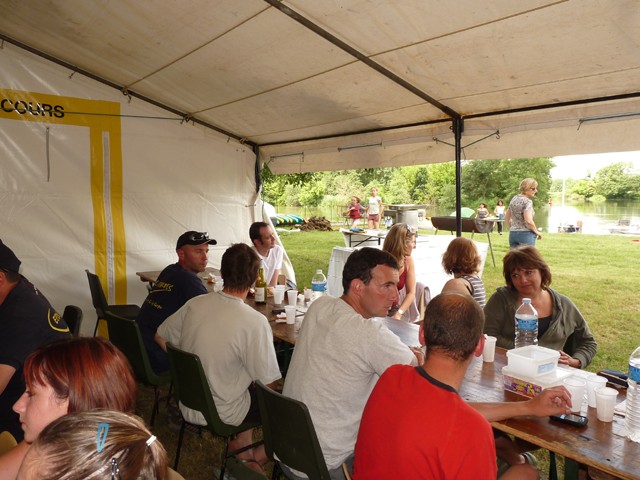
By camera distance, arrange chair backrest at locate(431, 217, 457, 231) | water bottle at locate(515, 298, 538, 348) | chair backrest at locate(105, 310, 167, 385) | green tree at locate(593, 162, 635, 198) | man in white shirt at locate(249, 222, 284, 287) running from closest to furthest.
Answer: water bottle at locate(515, 298, 538, 348) < chair backrest at locate(105, 310, 167, 385) < man in white shirt at locate(249, 222, 284, 287) < chair backrest at locate(431, 217, 457, 231) < green tree at locate(593, 162, 635, 198)

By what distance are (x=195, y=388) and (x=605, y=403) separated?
73.1 inches

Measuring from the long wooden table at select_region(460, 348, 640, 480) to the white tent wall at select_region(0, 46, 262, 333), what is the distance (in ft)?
15.0

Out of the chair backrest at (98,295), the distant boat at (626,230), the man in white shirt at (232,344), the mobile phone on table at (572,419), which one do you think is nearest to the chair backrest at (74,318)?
the man in white shirt at (232,344)

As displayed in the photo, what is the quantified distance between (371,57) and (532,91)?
3.97ft

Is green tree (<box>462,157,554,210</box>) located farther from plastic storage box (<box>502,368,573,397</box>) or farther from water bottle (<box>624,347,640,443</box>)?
water bottle (<box>624,347,640,443</box>)

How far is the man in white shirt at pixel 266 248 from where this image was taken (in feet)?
16.8

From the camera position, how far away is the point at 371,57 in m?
3.53

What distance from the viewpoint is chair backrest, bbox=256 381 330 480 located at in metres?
1.83

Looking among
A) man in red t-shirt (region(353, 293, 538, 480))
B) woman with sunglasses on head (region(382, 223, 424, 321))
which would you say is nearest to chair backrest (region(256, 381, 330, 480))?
man in red t-shirt (region(353, 293, 538, 480))

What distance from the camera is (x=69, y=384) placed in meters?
1.31

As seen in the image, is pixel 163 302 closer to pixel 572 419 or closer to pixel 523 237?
pixel 572 419

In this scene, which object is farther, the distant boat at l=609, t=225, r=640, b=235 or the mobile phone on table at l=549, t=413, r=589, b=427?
the distant boat at l=609, t=225, r=640, b=235

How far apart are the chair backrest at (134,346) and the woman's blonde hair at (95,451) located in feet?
7.63

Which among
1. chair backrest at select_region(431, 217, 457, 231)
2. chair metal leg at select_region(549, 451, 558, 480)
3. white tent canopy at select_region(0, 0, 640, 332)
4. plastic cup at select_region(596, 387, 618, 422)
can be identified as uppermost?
white tent canopy at select_region(0, 0, 640, 332)
